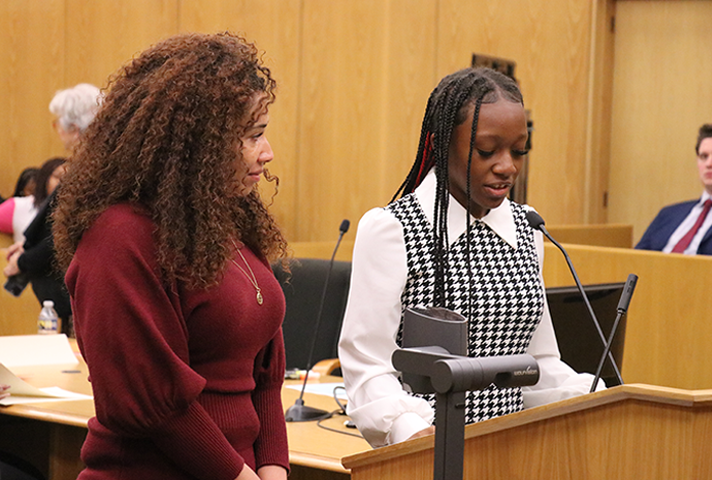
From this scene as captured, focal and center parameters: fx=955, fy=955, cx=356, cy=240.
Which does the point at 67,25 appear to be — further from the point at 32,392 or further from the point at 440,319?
the point at 440,319

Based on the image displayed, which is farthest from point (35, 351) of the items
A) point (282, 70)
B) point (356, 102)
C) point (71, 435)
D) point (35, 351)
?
point (282, 70)

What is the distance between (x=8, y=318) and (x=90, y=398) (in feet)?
9.36

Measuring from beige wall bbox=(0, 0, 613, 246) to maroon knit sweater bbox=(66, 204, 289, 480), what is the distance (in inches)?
173

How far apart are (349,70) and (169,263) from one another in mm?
4859

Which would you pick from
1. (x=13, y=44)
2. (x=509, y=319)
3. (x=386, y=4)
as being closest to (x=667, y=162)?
(x=386, y=4)

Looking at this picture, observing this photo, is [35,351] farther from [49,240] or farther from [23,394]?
[23,394]

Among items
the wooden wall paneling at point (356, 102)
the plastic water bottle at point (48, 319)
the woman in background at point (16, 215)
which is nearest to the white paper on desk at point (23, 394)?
the plastic water bottle at point (48, 319)

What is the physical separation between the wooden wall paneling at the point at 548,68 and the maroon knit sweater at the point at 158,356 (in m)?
5.13

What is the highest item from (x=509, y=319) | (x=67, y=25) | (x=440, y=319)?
(x=67, y=25)

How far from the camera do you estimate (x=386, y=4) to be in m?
5.92

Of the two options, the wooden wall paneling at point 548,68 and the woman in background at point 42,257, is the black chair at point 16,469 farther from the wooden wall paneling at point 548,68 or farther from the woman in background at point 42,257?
the wooden wall paneling at point 548,68

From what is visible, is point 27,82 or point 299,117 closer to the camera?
point 299,117

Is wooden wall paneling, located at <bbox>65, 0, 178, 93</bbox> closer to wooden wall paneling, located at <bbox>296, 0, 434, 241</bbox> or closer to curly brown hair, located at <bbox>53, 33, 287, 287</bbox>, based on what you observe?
wooden wall paneling, located at <bbox>296, 0, 434, 241</bbox>

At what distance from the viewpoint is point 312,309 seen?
12.7 ft
